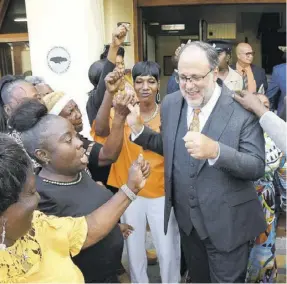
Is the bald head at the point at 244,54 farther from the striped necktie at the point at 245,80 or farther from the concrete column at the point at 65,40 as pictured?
the concrete column at the point at 65,40

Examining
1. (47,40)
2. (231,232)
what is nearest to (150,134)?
(231,232)

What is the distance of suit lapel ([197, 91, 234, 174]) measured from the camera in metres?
1.94

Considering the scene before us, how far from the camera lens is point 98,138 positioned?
273cm

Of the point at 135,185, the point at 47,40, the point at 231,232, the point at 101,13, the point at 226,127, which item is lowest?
the point at 231,232

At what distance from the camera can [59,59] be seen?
4.52 meters

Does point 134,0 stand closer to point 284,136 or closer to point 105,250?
point 284,136

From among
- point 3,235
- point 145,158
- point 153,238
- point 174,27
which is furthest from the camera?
point 174,27

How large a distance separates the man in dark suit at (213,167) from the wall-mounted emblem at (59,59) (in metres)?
2.62

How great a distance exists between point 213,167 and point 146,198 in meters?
0.81

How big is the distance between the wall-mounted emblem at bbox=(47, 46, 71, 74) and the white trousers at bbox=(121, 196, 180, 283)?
7.69ft

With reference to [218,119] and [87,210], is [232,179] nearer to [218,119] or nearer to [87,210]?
[218,119]

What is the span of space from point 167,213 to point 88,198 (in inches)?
25.9

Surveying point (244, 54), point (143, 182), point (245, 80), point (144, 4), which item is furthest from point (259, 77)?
point (143, 182)

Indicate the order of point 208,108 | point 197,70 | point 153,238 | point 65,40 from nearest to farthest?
1. point 197,70
2. point 208,108
3. point 153,238
4. point 65,40
